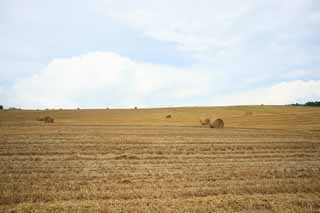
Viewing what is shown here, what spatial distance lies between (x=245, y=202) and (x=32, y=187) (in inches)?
211

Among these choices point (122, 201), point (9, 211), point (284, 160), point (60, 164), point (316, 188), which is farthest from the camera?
point (284, 160)

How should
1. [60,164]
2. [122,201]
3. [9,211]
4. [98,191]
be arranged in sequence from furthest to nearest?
[60,164] → [98,191] → [122,201] → [9,211]

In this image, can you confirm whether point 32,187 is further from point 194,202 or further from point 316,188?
point 316,188

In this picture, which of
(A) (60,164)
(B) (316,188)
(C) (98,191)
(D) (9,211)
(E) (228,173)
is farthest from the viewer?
(A) (60,164)

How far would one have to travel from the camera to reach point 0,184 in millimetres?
8898

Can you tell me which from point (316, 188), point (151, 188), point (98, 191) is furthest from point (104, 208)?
point (316, 188)

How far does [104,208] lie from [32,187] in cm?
256

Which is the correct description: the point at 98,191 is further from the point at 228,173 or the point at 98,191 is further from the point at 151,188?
the point at 228,173

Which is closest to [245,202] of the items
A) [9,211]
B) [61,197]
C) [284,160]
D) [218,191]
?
[218,191]

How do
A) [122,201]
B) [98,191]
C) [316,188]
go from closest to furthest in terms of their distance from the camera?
[122,201], [98,191], [316,188]

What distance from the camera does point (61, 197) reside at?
312 inches

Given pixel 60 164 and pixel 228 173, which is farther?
pixel 60 164

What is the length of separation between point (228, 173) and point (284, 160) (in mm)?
3857

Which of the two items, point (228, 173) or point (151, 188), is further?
point (228, 173)
